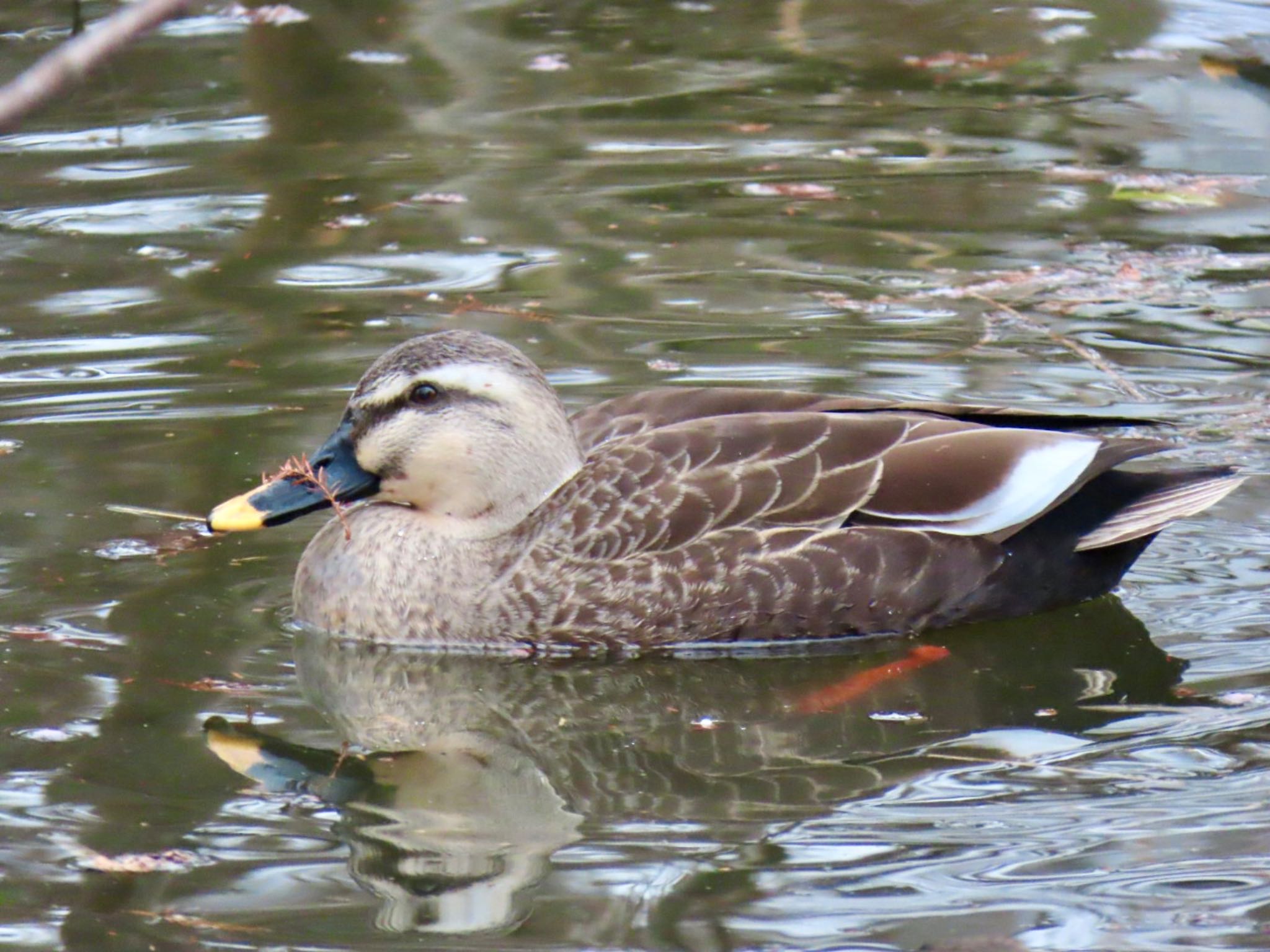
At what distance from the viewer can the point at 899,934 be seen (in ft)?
13.7

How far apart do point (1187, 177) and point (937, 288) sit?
7.96 ft

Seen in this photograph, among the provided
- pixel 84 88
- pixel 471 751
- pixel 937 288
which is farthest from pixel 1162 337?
pixel 84 88

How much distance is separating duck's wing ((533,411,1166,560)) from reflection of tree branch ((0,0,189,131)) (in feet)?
14.3

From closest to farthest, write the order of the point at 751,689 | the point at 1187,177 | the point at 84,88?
1. the point at 751,689
2. the point at 1187,177
3. the point at 84,88

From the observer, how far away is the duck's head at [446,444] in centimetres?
623

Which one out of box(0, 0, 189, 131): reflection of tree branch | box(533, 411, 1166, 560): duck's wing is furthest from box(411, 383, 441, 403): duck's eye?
box(0, 0, 189, 131): reflection of tree branch

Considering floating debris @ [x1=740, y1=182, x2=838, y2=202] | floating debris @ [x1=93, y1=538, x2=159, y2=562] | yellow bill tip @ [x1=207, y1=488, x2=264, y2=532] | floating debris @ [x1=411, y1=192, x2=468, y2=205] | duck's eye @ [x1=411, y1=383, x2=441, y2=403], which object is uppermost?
duck's eye @ [x1=411, y1=383, x2=441, y2=403]

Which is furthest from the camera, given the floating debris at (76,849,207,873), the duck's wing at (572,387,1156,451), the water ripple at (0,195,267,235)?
the water ripple at (0,195,267,235)

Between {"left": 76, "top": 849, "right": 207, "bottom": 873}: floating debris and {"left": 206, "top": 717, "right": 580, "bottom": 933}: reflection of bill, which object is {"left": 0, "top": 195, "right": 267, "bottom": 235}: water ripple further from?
{"left": 76, "top": 849, "right": 207, "bottom": 873}: floating debris

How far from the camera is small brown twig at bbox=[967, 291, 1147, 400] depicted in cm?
810

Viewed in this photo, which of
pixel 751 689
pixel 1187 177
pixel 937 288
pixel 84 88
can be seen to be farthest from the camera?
pixel 84 88

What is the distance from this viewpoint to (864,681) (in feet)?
19.7

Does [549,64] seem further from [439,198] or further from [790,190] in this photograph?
[790,190]

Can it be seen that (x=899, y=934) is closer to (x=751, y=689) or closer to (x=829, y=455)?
(x=751, y=689)
